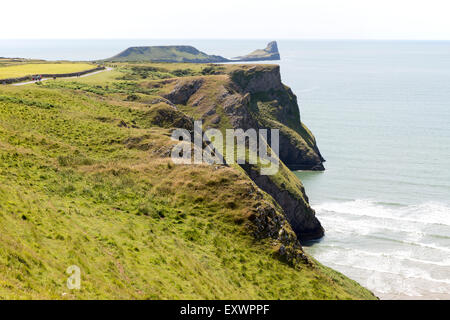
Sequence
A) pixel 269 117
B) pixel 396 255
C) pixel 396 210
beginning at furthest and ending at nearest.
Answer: pixel 269 117
pixel 396 210
pixel 396 255

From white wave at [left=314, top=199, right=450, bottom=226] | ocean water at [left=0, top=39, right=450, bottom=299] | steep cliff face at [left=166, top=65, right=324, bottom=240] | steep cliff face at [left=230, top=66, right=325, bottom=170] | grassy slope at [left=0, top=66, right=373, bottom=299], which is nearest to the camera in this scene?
grassy slope at [left=0, top=66, right=373, bottom=299]

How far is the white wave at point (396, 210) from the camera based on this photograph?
82438 millimetres

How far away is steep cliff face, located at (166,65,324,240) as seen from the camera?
80.2 m

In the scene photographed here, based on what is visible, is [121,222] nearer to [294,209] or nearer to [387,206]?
[294,209]

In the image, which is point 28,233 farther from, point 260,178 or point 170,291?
point 260,178

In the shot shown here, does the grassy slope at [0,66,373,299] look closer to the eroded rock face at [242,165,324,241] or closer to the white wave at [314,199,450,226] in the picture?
the eroded rock face at [242,165,324,241]

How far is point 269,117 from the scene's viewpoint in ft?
440

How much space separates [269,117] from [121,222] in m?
105

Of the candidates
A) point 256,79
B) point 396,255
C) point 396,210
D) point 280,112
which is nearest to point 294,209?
point 396,255

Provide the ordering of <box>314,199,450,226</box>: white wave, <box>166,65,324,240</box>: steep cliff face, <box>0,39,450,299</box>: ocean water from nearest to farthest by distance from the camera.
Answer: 1. <box>0,39,450,299</box>: ocean water
2. <box>166,65,324,240</box>: steep cliff face
3. <box>314,199,450,226</box>: white wave

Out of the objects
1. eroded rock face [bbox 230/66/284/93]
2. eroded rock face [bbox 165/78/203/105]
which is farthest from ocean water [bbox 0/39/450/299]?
eroded rock face [bbox 165/78/203/105]

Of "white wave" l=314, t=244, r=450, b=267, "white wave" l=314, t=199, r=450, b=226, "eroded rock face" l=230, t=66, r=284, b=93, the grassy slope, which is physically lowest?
"white wave" l=314, t=244, r=450, b=267

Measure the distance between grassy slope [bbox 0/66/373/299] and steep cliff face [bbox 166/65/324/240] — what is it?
34.2m
